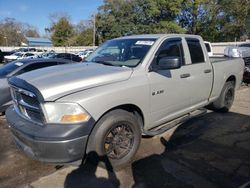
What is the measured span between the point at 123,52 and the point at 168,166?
2.00 meters

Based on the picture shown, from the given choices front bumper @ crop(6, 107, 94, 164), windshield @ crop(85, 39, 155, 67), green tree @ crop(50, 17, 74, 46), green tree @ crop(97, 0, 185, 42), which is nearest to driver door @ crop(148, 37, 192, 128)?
windshield @ crop(85, 39, 155, 67)

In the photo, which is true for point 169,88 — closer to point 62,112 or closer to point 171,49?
point 171,49

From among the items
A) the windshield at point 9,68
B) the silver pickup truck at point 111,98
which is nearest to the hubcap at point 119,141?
the silver pickup truck at point 111,98

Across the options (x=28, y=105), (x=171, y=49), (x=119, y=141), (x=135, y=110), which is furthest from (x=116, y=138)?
(x=171, y=49)

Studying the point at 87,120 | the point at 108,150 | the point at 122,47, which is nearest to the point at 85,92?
the point at 87,120

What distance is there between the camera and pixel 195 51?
5.02m

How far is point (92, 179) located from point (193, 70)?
8.74 ft

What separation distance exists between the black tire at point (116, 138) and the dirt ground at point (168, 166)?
189 millimetres

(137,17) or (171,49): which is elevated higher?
(137,17)

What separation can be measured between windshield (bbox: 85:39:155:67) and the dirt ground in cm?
151

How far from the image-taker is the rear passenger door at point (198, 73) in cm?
476

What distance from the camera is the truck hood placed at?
3076 mm

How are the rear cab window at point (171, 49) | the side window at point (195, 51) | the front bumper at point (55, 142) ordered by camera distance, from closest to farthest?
the front bumper at point (55, 142), the rear cab window at point (171, 49), the side window at point (195, 51)

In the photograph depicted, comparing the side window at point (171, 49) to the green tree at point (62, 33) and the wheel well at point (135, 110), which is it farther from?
the green tree at point (62, 33)
